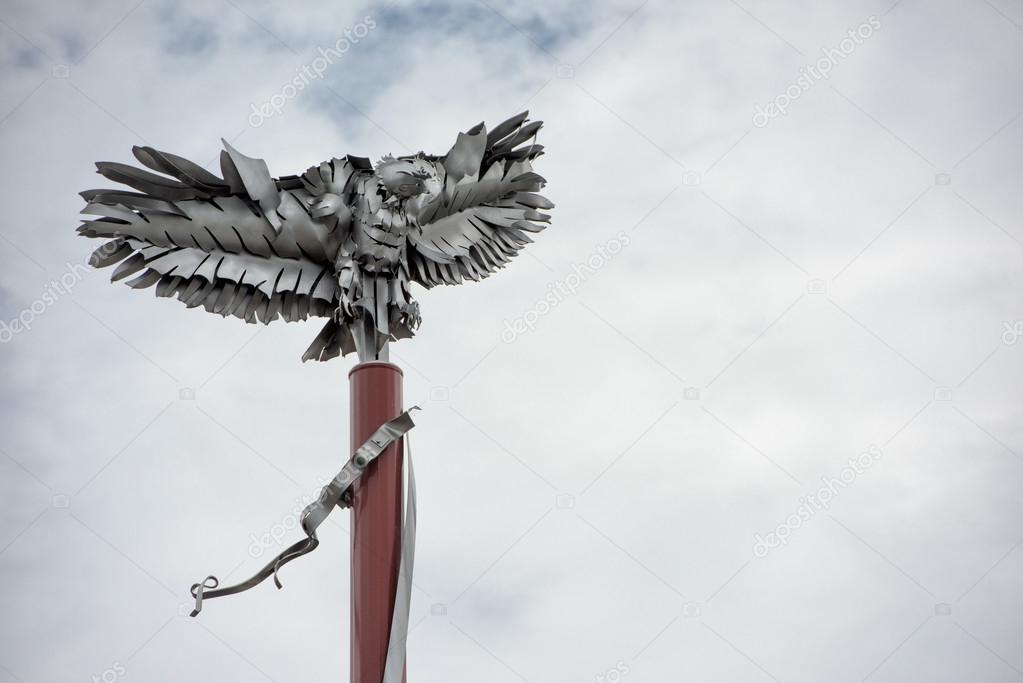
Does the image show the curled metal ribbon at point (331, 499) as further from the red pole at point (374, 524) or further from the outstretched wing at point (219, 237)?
the outstretched wing at point (219, 237)

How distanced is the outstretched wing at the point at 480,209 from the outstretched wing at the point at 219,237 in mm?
1116

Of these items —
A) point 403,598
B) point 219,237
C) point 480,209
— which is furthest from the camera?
point 480,209

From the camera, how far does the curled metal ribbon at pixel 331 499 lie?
1455 cm

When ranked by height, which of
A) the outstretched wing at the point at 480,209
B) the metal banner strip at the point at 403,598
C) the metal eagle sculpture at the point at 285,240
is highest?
the metal eagle sculpture at the point at 285,240

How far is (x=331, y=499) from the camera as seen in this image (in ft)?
48.4

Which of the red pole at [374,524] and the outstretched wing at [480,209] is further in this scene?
the outstretched wing at [480,209]

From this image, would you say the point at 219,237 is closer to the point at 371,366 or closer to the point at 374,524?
the point at 371,366

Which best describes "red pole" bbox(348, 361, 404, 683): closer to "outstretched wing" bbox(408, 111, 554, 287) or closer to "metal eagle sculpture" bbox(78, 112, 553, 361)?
"metal eagle sculpture" bbox(78, 112, 553, 361)

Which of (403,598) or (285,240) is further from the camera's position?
(285,240)

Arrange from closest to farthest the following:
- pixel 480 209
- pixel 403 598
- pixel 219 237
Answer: pixel 403 598, pixel 219 237, pixel 480 209

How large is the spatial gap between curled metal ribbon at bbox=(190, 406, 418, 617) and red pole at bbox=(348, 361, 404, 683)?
0.12m

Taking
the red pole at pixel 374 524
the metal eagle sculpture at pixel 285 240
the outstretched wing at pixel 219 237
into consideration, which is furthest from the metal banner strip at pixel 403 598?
the outstretched wing at pixel 219 237

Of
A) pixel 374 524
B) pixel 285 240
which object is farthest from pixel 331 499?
pixel 285 240

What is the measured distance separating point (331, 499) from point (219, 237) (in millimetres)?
3096
